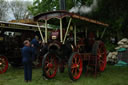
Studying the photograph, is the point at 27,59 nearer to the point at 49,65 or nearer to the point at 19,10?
the point at 49,65

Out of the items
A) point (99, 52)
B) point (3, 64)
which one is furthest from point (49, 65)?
point (3, 64)

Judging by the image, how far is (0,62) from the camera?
7.50 meters

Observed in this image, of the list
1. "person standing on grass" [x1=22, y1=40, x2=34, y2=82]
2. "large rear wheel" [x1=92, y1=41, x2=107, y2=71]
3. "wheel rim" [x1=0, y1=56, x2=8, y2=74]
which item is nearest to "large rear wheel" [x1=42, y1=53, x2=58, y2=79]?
"person standing on grass" [x1=22, y1=40, x2=34, y2=82]

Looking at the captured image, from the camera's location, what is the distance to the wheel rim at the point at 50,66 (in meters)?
5.80

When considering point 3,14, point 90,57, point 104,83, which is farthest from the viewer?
point 3,14

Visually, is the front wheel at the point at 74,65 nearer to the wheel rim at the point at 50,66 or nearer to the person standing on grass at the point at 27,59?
the wheel rim at the point at 50,66

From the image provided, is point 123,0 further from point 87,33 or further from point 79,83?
point 79,83

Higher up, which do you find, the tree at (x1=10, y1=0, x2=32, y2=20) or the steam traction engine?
the tree at (x1=10, y1=0, x2=32, y2=20)

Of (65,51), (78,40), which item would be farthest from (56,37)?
(78,40)

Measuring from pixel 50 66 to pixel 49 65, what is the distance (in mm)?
78

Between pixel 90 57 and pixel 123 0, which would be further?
pixel 123 0

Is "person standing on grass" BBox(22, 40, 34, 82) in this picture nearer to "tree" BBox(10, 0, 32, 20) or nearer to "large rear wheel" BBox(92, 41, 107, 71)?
"large rear wheel" BBox(92, 41, 107, 71)

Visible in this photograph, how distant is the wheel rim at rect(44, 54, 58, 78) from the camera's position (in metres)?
5.80

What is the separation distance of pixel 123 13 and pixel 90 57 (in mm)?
2395
